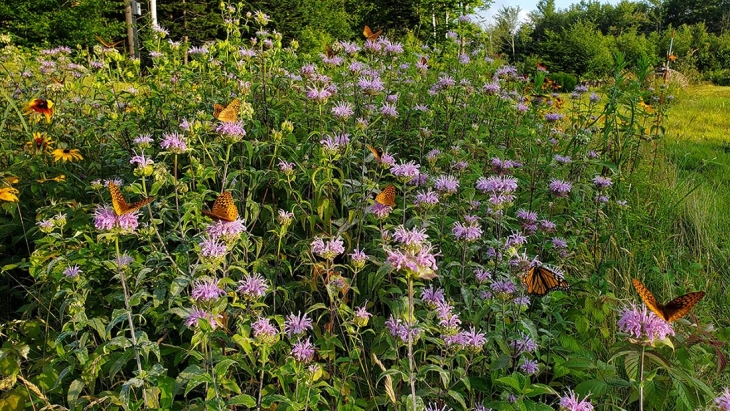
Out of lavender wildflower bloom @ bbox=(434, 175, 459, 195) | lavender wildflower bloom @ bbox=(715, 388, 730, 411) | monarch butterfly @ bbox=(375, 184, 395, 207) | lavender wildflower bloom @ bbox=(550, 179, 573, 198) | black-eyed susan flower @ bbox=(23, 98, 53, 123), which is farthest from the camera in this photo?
black-eyed susan flower @ bbox=(23, 98, 53, 123)

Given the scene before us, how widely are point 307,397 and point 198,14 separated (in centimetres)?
1178

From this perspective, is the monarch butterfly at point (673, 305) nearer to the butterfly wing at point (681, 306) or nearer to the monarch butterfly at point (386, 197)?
the butterfly wing at point (681, 306)

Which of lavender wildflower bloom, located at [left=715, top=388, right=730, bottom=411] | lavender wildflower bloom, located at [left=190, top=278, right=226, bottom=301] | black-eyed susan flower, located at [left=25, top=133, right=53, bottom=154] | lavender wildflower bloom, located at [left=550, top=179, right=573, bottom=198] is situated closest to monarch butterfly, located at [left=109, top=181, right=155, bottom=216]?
lavender wildflower bloom, located at [left=190, top=278, right=226, bottom=301]

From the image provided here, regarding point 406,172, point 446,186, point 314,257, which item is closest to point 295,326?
point 314,257

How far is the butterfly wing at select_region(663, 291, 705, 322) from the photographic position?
3.17ft

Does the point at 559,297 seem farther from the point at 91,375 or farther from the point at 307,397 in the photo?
the point at 91,375

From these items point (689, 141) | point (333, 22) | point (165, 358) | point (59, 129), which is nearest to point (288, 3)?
point (333, 22)

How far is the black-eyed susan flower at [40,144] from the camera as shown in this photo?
2.44 meters

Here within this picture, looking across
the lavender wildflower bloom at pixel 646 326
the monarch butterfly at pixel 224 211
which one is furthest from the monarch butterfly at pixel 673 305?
the monarch butterfly at pixel 224 211

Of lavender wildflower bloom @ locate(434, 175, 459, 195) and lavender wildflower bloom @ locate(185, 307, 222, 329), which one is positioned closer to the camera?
lavender wildflower bloom @ locate(185, 307, 222, 329)

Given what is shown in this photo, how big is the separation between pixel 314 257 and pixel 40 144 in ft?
5.01

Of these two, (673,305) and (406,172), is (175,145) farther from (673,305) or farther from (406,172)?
(673,305)

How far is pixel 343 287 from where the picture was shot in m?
1.53

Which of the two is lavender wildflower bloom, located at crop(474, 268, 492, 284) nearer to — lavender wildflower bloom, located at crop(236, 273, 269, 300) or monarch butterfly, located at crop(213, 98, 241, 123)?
lavender wildflower bloom, located at crop(236, 273, 269, 300)
